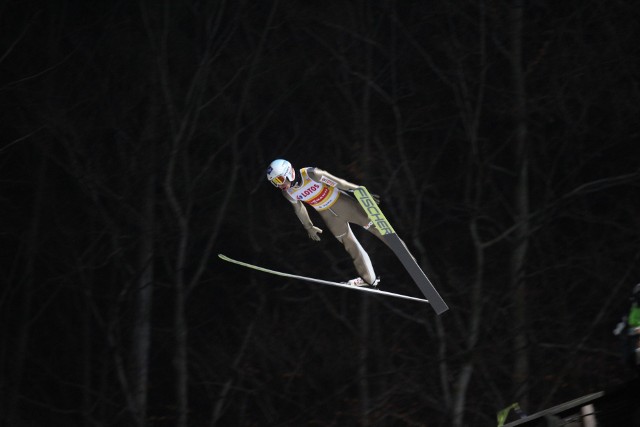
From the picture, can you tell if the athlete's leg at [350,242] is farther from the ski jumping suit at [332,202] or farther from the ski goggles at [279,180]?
the ski goggles at [279,180]

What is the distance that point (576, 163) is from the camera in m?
17.4

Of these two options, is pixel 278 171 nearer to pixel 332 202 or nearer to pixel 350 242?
pixel 332 202

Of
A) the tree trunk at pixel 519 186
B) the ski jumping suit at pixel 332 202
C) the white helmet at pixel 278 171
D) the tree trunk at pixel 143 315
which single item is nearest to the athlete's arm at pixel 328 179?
the ski jumping suit at pixel 332 202

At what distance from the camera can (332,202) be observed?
236 inches

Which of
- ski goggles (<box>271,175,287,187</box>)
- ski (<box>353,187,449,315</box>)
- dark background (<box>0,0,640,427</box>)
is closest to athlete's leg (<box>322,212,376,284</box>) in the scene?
ski (<box>353,187,449,315</box>)

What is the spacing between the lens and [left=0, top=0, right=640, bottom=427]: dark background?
611 inches

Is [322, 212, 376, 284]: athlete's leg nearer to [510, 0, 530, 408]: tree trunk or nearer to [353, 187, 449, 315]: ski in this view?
[353, 187, 449, 315]: ski

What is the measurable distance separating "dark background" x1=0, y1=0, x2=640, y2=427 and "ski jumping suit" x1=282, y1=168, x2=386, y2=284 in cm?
819

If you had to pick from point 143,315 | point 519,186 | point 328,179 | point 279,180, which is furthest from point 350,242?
point 143,315

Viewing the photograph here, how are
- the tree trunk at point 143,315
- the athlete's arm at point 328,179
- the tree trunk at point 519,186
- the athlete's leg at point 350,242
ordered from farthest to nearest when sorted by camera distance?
the tree trunk at point 143,315, the tree trunk at point 519,186, the athlete's leg at point 350,242, the athlete's arm at point 328,179

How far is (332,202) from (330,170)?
9252 mm

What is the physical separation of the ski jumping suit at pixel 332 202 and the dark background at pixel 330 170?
8190 millimetres

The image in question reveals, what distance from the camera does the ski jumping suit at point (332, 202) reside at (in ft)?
19.2

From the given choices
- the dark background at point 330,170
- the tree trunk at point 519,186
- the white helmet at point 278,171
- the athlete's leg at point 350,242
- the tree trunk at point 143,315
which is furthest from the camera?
the tree trunk at point 143,315
